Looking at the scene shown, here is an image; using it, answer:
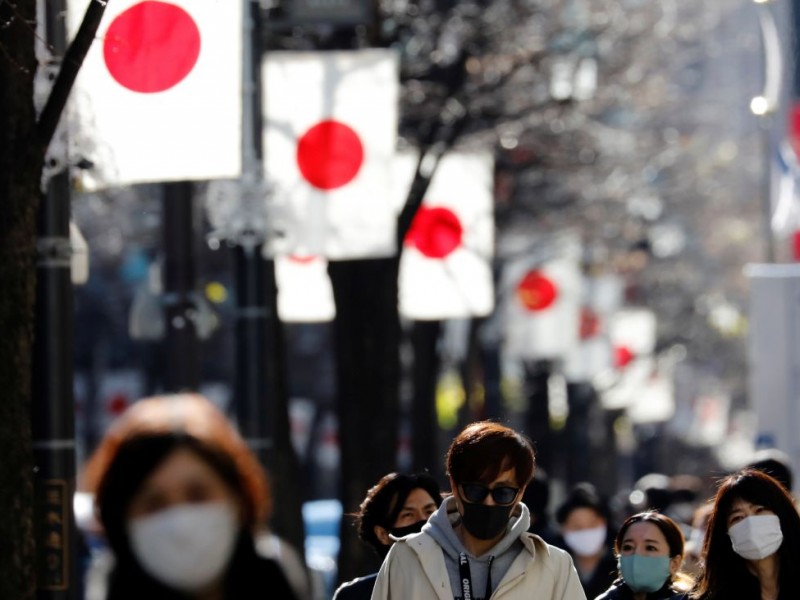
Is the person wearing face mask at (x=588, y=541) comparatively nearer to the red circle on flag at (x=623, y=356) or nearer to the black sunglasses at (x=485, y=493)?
the black sunglasses at (x=485, y=493)

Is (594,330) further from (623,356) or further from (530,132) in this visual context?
(530,132)

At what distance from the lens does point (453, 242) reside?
18922 millimetres

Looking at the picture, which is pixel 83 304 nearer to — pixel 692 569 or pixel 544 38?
pixel 544 38

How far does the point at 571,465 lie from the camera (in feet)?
129

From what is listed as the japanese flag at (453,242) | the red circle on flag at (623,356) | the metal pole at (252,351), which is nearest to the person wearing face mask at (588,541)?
the metal pole at (252,351)

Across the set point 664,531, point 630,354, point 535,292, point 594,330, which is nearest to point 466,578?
point 664,531

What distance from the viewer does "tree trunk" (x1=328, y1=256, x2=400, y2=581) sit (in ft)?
59.1

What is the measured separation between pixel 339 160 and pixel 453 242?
5151 mm

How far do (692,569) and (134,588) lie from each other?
22.1 ft

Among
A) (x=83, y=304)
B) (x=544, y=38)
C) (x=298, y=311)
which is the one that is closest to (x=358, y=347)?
(x=298, y=311)

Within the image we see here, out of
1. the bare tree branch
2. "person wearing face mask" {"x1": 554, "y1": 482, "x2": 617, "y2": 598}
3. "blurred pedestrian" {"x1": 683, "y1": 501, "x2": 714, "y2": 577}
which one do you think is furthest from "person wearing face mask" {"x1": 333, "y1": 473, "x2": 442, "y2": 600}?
"person wearing face mask" {"x1": 554, "y1": 482, "x2": 617, "y2": 598}

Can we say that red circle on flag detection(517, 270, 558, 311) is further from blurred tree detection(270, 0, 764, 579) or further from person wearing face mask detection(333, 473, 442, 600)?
person wearing face mask detection(333, 473, 442, 600)

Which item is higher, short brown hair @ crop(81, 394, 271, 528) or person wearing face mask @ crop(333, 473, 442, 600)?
short brown hair @ crop(81, 394, 271, 528)

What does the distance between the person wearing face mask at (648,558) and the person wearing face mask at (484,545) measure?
1.19 m
